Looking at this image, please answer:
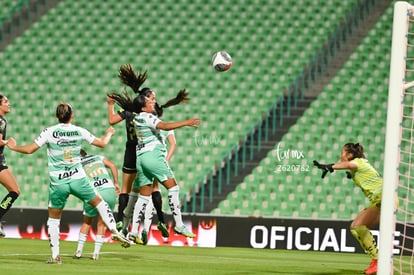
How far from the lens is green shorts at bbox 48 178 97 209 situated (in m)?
10.9

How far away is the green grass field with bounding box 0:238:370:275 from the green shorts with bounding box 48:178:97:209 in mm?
740

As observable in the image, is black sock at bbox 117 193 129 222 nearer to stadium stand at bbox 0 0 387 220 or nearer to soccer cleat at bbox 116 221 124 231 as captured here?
soccer cleat at bbox 116 221 124 231

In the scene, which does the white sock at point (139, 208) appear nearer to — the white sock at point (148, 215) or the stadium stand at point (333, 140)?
the white sock at point (148, 215)

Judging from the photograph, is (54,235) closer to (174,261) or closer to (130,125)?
(174,261)

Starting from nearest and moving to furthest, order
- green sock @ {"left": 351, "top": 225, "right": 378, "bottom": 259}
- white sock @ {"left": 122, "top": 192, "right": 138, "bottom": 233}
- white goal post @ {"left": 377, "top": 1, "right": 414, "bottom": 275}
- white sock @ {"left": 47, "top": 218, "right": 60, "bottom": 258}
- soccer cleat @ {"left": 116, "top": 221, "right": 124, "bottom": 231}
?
white goal post @ {"left": 377, "top": 1, "right": 414, "bottom": 275}
white sock @ {"left": 47, "top": 218, "right": 60, "bottom": 258}
green sock @ {"left": 351, "top": 225, "right": 378, "bottom": 259}
soccer cleat @ {"left": 116, "top": 221, "right": 124, "bottom": 231}
white sock @ {"left": 122, "top": 192, "right": 138, "bottom": 233}

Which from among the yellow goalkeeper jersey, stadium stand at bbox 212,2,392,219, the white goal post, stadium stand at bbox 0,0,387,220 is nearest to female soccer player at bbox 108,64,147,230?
the yellow goalkeeper jersey

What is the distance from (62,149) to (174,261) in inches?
99.3

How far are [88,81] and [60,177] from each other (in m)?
11.7

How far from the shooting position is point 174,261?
496 inches

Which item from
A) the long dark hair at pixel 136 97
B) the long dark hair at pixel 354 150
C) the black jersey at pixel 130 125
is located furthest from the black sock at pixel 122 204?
the long dark hair at pixel 354 150

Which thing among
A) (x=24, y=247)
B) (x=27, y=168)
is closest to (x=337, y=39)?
(x=27, y=168)

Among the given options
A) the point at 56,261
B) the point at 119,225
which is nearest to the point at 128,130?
the point at 119,225

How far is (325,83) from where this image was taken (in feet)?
72.5

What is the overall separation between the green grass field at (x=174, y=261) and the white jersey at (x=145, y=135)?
1.48 m
